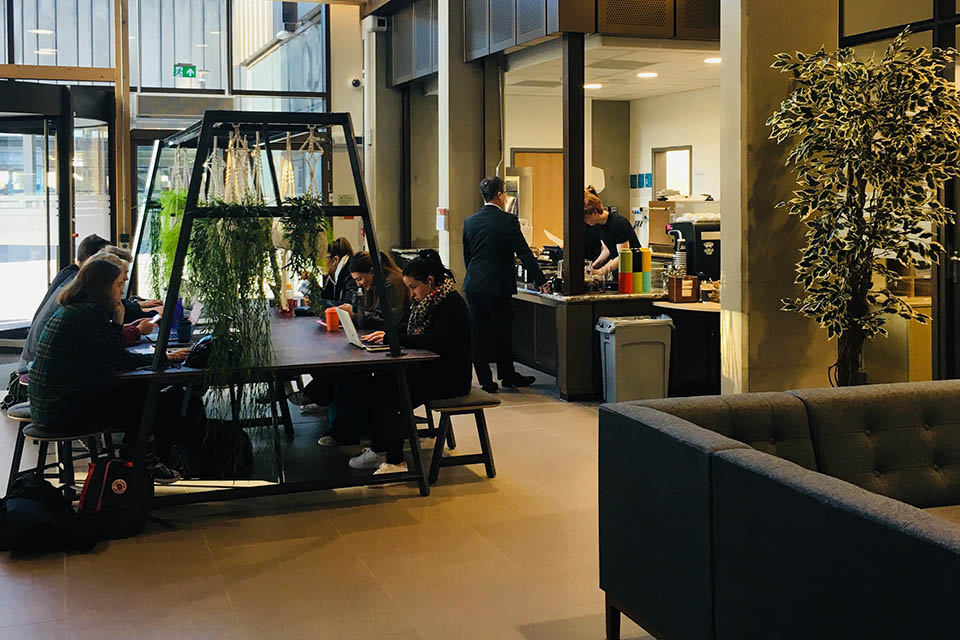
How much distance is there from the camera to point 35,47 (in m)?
10.6

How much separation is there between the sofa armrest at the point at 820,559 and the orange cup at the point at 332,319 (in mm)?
3659

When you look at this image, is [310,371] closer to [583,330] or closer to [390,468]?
[390,468]

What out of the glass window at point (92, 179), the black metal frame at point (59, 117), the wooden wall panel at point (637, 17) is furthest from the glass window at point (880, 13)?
the glass window at point (92, 179)

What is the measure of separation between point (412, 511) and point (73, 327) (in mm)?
1708

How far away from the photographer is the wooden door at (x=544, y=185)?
1341 cm

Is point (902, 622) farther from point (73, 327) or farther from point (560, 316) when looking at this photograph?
point (560, 316)

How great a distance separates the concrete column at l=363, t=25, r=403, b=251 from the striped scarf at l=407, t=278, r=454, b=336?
595 cm

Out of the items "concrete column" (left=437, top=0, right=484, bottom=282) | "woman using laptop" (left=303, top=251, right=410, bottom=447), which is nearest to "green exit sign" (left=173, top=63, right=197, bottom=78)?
"concrete column" (left=437, top=0, right=484, bottom=282)

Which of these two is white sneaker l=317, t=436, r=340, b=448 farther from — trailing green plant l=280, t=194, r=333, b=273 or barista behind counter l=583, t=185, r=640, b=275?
barista behind counter l=583, t=185, r=640, b=275

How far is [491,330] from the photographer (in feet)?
26.8

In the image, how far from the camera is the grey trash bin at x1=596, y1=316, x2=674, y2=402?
729 cm

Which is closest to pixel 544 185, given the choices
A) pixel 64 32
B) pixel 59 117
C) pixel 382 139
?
pixel 382 139

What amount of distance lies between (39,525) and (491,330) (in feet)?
14.0

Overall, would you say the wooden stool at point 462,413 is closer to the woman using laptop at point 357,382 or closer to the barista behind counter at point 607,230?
the woman using laptop at point 357,382
